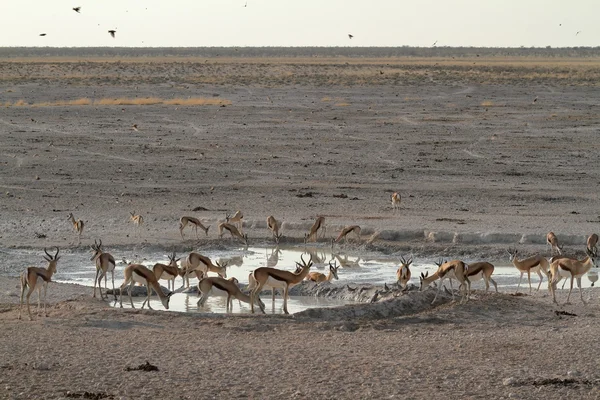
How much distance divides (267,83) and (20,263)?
4953cm

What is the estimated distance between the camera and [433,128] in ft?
131

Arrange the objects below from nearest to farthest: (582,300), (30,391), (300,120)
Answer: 1. (30,391)
2. (582,300)
3. (300,120)

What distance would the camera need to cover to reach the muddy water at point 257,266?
1509 cm

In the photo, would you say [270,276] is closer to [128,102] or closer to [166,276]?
[166,276]

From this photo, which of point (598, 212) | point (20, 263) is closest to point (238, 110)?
point (598, 212)

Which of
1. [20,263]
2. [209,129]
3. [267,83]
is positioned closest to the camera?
[20,263]

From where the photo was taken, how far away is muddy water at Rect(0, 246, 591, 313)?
15.1m

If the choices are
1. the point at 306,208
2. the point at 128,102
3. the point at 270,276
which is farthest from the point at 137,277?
the point at 128,102

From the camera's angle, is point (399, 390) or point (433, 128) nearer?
point (399, 390)

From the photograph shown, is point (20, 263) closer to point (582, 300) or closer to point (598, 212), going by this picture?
point (582, 300)

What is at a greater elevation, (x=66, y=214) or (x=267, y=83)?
(x=267, y=83)

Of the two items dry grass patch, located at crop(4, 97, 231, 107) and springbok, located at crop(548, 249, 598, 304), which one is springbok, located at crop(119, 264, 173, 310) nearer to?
springbok, located at crop(548, 249, 598, 304)

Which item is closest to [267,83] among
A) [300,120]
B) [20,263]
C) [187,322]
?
[300,120]

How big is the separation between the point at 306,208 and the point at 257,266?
18.9ft
